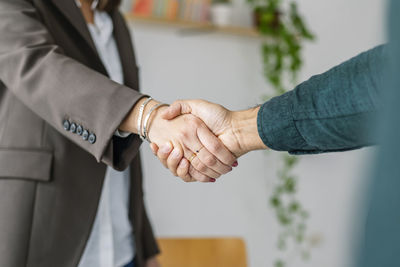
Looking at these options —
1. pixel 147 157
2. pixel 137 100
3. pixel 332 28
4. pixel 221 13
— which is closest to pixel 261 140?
pixel 137 100

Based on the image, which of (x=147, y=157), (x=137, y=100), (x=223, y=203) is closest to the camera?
(x=137, y=100)

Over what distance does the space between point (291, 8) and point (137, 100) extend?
2004 mm

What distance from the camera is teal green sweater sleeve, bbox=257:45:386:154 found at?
74cm

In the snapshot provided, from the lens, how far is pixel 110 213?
1250 millimetres

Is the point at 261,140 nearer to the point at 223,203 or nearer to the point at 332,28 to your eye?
the point at 223,203

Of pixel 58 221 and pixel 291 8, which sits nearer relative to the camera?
pixel 58 221

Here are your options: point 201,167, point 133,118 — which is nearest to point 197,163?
point 201,167

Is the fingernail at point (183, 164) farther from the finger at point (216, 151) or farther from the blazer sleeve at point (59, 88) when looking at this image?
the blazer sleeve at point (59, 88)

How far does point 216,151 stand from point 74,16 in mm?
476

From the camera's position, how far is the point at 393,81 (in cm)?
29

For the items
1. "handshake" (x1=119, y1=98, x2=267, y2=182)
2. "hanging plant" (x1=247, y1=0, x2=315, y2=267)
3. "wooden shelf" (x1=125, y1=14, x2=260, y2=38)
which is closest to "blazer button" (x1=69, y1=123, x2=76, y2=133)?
"handshake" (x1=119, y1=98, x2=267, y2=182)

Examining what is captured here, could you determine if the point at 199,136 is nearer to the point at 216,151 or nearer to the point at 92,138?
the point at 216,151

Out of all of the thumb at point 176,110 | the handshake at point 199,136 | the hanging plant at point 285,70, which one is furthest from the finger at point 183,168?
the hanging plant at point 285,70

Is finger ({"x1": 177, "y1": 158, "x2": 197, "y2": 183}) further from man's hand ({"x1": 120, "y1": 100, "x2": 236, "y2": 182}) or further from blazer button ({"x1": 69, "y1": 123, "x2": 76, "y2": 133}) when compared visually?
blazer button ({"x1": 69, "y1": 123, "x2": 76, "y2": 133})
